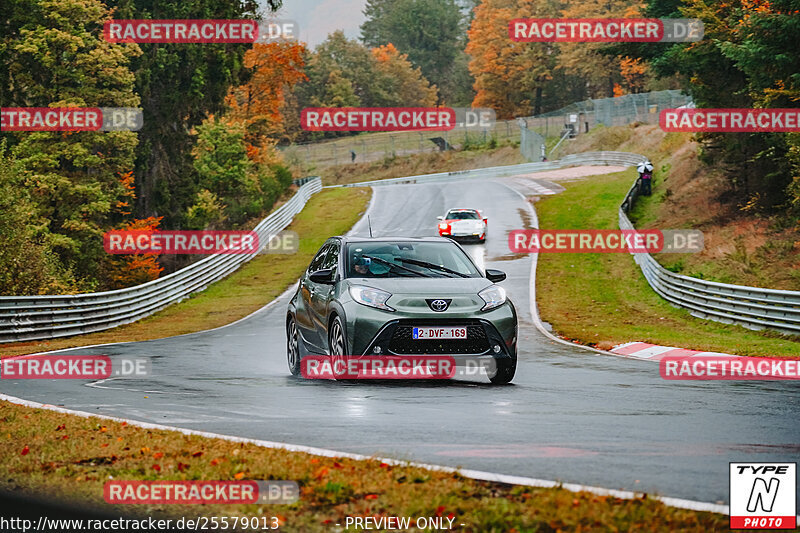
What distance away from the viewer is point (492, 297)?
11.9 m

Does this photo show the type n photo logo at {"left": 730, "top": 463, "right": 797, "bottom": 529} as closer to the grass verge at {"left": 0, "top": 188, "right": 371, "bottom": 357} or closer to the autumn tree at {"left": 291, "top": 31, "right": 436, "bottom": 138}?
the grass verge at {"left": 0, "top": 188, "right": 371, "bottom": 357}

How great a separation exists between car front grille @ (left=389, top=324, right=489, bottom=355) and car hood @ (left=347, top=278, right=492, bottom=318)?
0.74 ft

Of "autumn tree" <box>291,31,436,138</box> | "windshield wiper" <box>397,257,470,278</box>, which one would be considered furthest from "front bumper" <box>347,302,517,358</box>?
"autumn tree" <box>291,31,436,138</box>

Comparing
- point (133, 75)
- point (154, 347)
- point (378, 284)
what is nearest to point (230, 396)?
point (378, 284)

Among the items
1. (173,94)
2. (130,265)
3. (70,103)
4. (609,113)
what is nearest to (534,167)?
(609,113)

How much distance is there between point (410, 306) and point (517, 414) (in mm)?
2767

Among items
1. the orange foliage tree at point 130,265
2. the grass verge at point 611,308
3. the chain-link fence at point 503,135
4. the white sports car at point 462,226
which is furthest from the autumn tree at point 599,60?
the orange foliage tree at point 130,265

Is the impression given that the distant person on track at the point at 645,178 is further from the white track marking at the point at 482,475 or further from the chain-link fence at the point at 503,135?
the white track marking at the point at 482,475

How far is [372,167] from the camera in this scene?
105m

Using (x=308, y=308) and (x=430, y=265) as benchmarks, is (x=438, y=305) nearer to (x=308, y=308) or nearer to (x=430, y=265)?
(x=430, y=265)

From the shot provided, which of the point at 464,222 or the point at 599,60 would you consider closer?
the point at 464,222

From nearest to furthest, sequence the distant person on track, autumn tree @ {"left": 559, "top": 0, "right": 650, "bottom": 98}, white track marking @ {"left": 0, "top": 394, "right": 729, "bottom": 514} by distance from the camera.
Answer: white track marking @ {"left": 0, "top": 394, "right": 729, "bottom": 514} → the distant person on track → autumn tree @ {"left": 559, "top": 0, "right": 650, "bottom": 98}

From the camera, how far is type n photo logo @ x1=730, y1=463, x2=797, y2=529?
191 inches

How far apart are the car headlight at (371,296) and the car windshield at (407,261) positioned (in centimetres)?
57
